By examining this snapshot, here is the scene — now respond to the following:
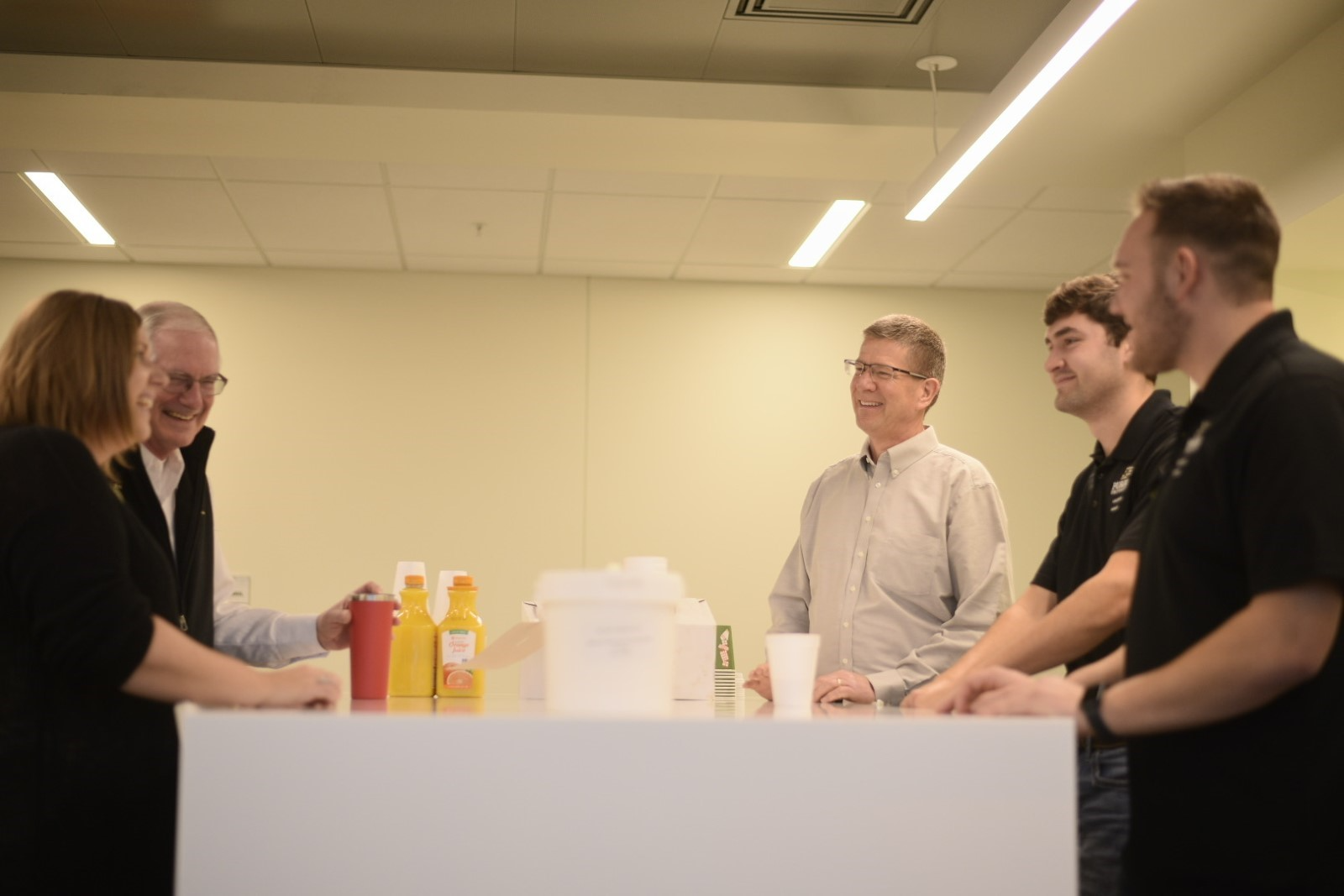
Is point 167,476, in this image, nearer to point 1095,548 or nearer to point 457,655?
point 457,655

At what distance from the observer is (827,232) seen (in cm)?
548

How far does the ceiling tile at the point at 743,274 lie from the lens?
237 inches

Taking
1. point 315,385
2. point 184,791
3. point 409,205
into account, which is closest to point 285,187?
point 409,205

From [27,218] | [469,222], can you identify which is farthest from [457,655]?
[27,218]

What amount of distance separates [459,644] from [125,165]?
3.36 m

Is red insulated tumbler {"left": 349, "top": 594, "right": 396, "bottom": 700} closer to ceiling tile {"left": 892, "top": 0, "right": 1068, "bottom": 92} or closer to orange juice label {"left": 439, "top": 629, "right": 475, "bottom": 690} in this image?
orange juice label {"left": 439, "top": 629, "right": 475, "bottom": 690}

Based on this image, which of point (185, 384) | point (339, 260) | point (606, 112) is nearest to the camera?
point (185, 384)

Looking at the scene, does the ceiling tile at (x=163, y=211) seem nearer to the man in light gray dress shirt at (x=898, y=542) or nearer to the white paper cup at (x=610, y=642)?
the man in light gray dress shirt at (x=898, y=542)

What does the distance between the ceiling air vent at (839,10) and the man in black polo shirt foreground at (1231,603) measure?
2.52 meters

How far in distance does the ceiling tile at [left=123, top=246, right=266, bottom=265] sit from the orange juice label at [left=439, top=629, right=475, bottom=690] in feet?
13.4

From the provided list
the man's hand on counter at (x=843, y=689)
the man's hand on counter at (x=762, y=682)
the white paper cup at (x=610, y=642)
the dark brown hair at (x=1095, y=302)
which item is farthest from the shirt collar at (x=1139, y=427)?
the white paper cup at (x=610, y=642)

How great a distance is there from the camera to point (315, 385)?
19.7 feet

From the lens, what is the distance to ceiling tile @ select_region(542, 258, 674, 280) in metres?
5.96

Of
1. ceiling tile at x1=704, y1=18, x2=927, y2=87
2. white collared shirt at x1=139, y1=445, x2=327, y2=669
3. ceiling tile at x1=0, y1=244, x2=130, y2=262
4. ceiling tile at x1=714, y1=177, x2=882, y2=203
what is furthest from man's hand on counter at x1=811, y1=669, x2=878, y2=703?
ceiling tile at x1=0, y1=244, x2=130, y2=262
